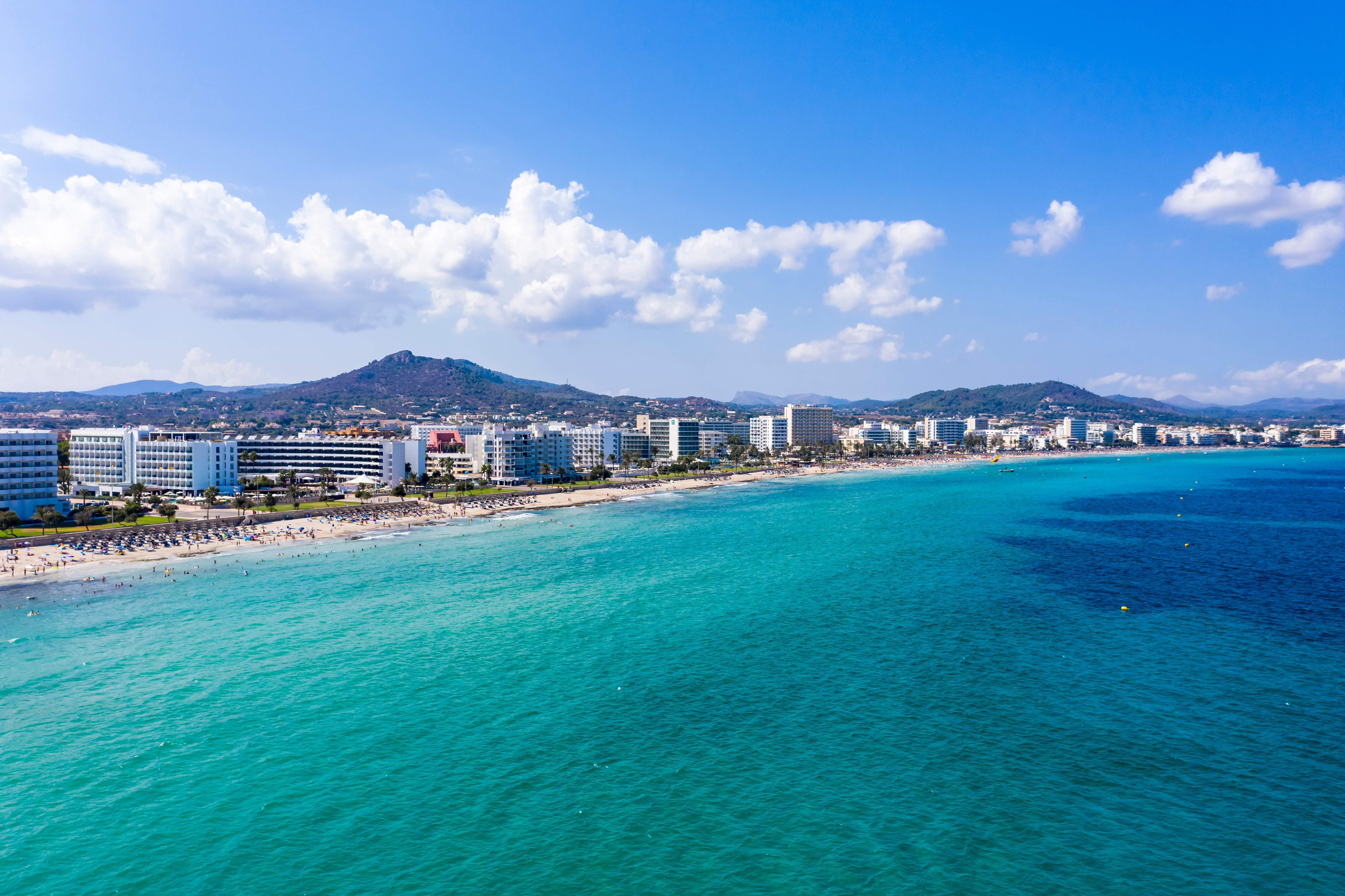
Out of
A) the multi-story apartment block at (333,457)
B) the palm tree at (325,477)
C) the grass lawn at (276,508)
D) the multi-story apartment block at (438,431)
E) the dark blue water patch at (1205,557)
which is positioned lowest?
the dark blue water patch at (1205,557)

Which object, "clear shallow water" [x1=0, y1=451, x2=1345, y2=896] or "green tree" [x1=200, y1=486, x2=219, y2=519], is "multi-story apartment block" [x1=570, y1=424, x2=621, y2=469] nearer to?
"green tree" [x1=200, y1=486, x2=219, y2=519]

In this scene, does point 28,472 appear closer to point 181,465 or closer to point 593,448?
point 181,465

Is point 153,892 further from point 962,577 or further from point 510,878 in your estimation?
point 962,577

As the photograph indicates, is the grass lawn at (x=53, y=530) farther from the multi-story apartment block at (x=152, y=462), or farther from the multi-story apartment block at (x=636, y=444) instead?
the multi-story apartment block at (x=636, y=444)

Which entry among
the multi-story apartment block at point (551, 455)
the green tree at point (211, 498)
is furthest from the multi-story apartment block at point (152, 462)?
the multi-story apartment block at point (551, 455)

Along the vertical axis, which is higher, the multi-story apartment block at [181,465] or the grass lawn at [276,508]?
the multi-story apartment block at [181,465]

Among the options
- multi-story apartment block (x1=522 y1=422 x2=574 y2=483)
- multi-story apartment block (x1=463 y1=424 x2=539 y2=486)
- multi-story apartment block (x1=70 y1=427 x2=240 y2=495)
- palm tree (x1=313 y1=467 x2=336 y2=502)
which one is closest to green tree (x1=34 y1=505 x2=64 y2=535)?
multi-story apartment block (x1=70 y1=427 x2=240 y2=495)
